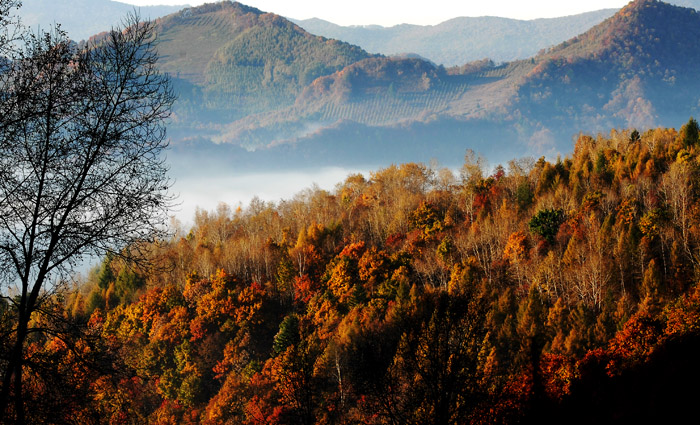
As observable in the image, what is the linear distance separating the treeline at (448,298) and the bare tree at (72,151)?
674cm

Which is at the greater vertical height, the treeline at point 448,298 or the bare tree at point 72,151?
the bare tree at point 72,151

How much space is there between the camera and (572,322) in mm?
41500

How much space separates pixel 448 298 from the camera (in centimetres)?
1452

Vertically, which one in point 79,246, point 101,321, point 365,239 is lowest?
point 101,321

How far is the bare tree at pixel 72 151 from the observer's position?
852cm

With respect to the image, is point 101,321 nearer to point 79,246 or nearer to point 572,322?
point 572,322

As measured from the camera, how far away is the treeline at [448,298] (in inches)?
989

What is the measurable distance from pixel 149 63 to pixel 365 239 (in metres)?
65.4

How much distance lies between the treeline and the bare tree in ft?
22.1

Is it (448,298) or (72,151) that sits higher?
(72,151)

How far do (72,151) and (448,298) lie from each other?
924cm

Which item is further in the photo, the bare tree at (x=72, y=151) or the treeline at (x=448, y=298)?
the treeline at (x=448, y=298)

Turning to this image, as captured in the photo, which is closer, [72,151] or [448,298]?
[72,151]

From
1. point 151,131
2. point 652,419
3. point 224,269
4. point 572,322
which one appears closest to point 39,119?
point 151,131
